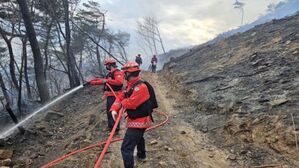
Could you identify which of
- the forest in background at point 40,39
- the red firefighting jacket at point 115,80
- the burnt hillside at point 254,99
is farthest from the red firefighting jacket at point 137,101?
the forest in background at point 40,39

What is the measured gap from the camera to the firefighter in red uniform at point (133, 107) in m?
6.63

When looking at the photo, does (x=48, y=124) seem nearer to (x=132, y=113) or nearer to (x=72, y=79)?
(x=132, y=113)

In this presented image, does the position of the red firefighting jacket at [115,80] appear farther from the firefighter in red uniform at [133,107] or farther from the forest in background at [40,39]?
the forest in background at [40,39]

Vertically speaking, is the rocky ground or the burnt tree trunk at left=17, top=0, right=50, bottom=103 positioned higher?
the burnt tree trunk at left=17, top=0, right=50, bottom=103

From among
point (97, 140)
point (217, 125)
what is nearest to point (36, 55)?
point (97, 140)

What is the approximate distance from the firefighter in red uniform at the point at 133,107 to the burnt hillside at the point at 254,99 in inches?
95.7

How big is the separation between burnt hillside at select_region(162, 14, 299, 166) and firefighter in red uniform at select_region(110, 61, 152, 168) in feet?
7.98

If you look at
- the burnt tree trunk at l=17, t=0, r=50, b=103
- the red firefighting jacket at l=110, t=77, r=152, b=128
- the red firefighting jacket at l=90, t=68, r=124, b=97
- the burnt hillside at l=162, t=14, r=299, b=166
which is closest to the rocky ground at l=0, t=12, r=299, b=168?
the burnt hillside at l=162, t=14, r=299, b=166

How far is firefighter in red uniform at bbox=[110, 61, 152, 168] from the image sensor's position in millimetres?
6629

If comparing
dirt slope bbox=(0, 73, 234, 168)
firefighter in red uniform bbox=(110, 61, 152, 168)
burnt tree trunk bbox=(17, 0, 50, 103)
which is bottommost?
dirt slope bbox=(0, 73, 234, 168)

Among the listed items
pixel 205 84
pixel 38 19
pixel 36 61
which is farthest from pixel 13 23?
pixel 205 84

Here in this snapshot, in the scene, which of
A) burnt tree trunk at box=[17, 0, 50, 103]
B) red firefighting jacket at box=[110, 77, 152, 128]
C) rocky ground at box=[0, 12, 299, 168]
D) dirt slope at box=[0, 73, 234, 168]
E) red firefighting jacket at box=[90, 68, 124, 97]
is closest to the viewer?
red firefighting jacket at box=[110, 77, 152, 128]

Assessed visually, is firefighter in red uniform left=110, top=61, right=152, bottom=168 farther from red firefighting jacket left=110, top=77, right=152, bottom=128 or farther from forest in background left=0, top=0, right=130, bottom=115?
forest in background left=0, top=0, right=130, bottom=115

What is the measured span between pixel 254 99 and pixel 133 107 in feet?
16.4
